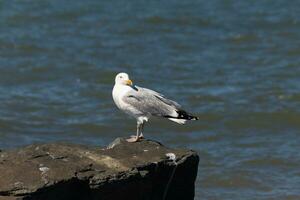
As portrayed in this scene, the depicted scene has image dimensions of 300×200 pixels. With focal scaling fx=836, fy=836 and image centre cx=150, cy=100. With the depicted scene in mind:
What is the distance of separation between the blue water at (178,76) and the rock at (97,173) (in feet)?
7.00

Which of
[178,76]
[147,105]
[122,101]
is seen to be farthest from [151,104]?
[178,76]

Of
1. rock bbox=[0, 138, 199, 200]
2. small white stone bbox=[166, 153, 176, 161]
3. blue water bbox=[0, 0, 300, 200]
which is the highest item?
blue water bbox=[0, 0, 300, 200]

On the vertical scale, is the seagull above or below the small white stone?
above

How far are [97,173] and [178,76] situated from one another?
9101 millimetres

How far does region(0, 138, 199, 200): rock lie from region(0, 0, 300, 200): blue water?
213 centimetres

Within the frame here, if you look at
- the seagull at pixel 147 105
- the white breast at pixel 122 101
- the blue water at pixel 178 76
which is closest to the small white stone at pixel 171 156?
the seagull at pixel 147 105

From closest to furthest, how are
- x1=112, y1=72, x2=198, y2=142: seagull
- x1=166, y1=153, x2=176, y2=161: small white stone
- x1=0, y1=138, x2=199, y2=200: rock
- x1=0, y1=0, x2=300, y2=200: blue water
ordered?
x1=0, y1=138, x2=199, y2=200: rock
x1=166, y1=153, x2=176, y2=161: small white stone
x1=112, y1=72, x2=198, y2=142: seagull
x1=0, y1=0, x2=300, y2=200: blue water

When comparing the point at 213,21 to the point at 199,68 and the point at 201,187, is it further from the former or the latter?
the point at 201,187

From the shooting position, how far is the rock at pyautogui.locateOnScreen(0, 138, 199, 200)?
662 cm

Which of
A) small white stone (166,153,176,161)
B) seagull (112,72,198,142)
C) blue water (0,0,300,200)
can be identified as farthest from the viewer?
blue water (0,0,300,200)

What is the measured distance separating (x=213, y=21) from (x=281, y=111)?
793 centimetres

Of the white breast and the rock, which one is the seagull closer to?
the white breast

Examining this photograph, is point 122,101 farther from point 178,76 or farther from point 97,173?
point 178,76

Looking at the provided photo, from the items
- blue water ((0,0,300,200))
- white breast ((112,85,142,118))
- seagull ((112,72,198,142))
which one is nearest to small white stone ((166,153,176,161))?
seagull ((112,72,198,142))
